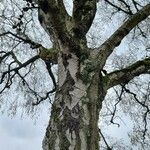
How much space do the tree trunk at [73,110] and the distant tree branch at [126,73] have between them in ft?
1.40

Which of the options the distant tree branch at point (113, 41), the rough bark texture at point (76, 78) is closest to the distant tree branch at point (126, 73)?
the rough bark texture at point (76, 78)

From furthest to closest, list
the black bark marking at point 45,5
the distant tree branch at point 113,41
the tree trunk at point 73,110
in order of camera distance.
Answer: the distant tree branch at point 113,41, the black bark marking at point 45,5, the tree trunk at point 73,110

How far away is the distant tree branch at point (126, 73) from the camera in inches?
242

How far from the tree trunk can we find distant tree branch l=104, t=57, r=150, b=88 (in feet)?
1.40

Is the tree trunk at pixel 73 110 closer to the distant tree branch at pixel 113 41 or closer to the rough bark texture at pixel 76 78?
the rough bark texture at pixel 76 78

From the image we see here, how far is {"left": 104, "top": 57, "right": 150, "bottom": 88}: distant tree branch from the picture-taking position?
6145 mm

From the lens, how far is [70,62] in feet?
18.7

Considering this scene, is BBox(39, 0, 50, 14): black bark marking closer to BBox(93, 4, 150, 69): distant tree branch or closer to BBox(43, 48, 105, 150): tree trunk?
BBox(43, 48, 105, 150): tree trunk

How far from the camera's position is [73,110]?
17.2 ft

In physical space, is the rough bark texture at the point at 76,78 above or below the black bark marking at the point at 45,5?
below

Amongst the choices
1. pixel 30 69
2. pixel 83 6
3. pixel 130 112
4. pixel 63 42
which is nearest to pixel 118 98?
pixel 130 112

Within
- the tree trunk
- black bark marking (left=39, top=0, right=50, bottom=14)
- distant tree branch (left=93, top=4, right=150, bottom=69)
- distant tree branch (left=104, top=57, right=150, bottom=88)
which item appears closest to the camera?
the tree trunk

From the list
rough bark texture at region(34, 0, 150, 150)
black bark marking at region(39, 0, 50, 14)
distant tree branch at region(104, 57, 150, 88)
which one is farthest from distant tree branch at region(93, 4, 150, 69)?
black bark marking at region(39, 0, 50, 14)

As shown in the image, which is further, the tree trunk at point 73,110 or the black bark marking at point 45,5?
the black bark marking at point 45,5
